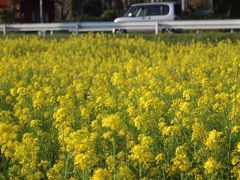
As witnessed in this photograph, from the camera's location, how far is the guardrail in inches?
656

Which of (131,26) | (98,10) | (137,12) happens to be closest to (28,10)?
(98,10)

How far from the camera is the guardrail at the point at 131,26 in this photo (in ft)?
54.6

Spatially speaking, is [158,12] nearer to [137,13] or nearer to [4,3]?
[137,13]

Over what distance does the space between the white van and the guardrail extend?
137 inches

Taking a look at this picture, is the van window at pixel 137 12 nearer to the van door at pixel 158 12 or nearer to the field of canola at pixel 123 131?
the van door at pixel 158 12

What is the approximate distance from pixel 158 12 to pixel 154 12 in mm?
158

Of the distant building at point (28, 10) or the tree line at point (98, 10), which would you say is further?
the distant building at point (28, 10)

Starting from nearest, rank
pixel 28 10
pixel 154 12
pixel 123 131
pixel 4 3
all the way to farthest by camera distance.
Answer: pixel 123 131, pixel 154 12, pixel 4 3, pixel 28 10

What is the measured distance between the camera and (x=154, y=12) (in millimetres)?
22203

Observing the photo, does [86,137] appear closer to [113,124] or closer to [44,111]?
[113,124]

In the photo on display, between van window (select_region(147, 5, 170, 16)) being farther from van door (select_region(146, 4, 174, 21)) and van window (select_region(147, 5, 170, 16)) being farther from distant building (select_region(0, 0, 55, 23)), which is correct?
distant building (select_region(0, 0, 55, 23))

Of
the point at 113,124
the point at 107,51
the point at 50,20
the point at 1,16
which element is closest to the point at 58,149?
the point at 113,124

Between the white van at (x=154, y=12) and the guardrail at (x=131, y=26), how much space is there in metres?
3.49

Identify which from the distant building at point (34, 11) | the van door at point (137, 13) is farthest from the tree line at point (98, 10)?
the van door at point (137, 13)
